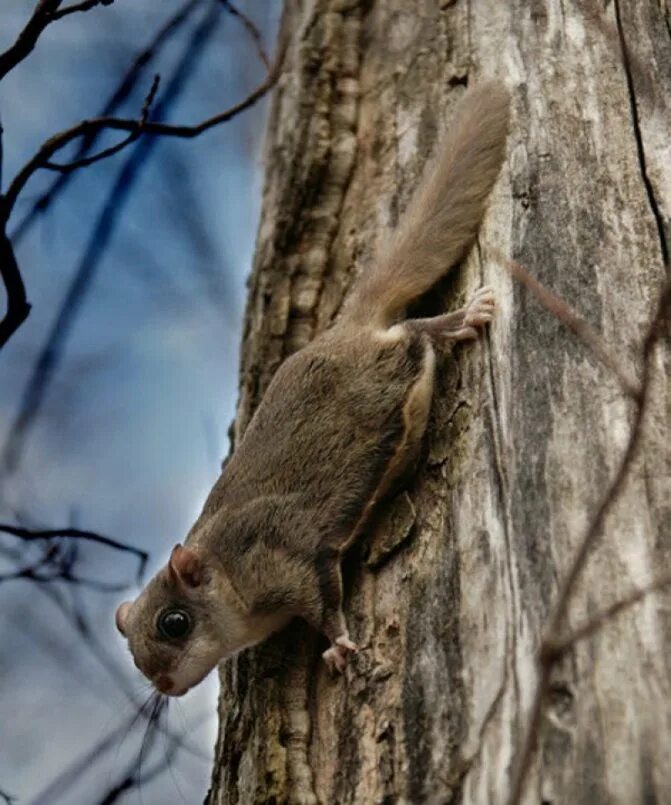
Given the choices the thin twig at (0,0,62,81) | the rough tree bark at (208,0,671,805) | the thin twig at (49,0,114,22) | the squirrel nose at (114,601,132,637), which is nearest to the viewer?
the rough tree bark at (208,0,671,805)

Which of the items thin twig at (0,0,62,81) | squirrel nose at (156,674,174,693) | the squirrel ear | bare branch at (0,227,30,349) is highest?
thin twig at (0,0,62,81)

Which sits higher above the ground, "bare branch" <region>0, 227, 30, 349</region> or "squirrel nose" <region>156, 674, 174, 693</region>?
"bare branch" <region>0, 227, 30, 349</region>

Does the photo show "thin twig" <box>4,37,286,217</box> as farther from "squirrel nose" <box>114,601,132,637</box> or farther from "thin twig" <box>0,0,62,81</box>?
"squirrel nose" <box>114,601,132,637</box>

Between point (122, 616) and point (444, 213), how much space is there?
155 centimetres

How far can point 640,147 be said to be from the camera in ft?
10.0

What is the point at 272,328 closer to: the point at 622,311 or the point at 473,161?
the point at 473,161

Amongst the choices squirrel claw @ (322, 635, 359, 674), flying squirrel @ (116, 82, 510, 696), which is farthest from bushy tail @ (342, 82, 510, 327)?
squirrel claw @ (322, 635, 359, 674)

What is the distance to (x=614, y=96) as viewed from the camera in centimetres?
322

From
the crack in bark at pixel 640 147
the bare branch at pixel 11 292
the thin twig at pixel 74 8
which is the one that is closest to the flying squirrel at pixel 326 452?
the crack in bark at pixel 640 147

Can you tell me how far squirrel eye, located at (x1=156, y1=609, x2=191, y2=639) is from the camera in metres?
3.36

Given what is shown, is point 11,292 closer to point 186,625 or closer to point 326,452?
point 326,452

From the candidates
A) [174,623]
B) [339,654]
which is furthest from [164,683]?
[339,654]

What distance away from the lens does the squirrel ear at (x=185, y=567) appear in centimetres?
325

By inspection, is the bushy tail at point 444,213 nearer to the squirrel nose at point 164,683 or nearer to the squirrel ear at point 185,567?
the squirrel ear at point 185,567
